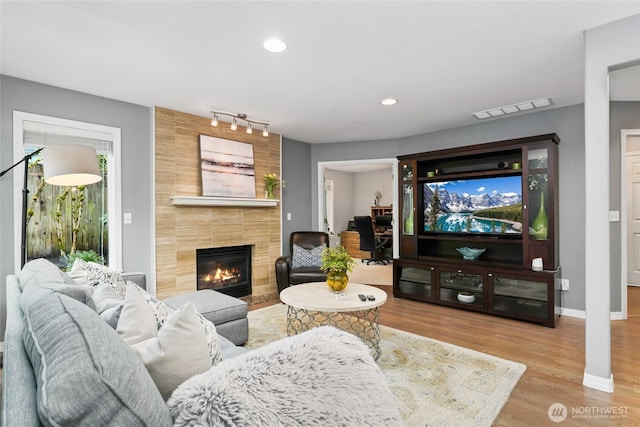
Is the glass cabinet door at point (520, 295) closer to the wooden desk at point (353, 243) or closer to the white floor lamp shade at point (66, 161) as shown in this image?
the white floor lamp shade at point (66, 161)

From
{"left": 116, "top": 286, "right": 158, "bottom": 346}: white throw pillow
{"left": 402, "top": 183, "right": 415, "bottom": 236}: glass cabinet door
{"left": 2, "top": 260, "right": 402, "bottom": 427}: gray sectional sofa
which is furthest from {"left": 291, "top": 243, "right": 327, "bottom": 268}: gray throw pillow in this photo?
{"left": 2, "top": 260, "right": 402, "bottom": 427}: gray sectional sofa

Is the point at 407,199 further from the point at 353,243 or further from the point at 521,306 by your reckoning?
the point at 353,243

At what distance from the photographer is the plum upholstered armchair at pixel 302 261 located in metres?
4.52

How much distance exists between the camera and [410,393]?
2.23 meters

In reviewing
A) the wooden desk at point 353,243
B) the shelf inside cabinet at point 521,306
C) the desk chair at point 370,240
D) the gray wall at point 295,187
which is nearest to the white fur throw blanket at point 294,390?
the shelf inside cabinet at point 521,306

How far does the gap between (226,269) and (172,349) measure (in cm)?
368

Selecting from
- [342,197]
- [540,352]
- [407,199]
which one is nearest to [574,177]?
[407,199]

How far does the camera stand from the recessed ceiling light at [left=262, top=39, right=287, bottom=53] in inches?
92.4

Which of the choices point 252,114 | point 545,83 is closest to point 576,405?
point 545,83

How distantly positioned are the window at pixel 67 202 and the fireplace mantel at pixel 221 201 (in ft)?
2.09

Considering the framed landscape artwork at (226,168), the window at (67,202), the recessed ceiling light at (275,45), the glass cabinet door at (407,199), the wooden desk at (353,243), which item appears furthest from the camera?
the wooden desk at (353,243)

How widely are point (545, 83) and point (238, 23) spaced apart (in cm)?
285

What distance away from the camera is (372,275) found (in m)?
6.40

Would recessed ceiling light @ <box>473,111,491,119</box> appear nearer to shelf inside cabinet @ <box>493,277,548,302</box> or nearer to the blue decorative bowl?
the blue decorative bowl
